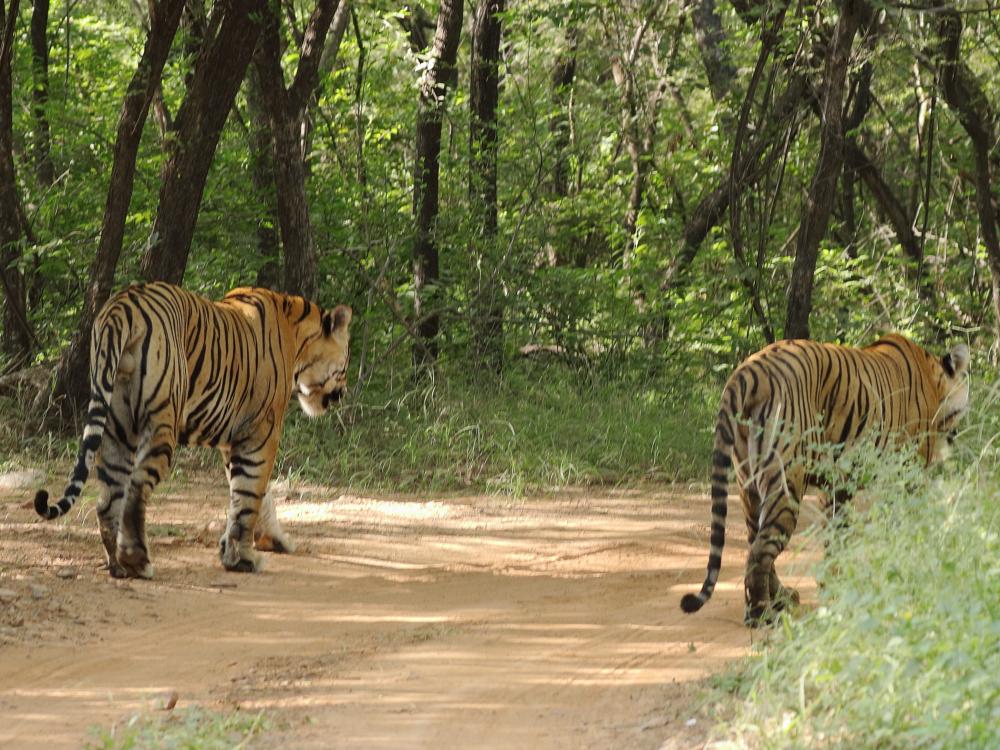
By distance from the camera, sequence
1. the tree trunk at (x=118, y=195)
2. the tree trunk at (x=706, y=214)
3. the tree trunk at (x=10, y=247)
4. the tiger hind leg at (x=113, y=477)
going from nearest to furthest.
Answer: the tiger hind leg at (x=113, y=477) → the tree trunk at (x=118, y=195) → the tree trunk at (x=10, y=247) → the tree trunk at (x=706, y=214)

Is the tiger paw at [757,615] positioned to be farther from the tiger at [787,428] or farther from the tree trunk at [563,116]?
the tree trunk at [563,116]

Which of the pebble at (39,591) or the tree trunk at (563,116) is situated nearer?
the pebble at (39,591)

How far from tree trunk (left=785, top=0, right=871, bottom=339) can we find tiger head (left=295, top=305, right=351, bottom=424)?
3560 millimetres

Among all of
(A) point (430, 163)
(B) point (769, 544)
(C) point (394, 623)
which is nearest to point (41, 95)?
(A) point (430, 163)

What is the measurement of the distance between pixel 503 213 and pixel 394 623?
869 cm

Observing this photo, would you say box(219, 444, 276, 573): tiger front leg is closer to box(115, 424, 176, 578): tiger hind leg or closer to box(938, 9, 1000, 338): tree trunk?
box(115, 424, 176, 578): tiger hind leg

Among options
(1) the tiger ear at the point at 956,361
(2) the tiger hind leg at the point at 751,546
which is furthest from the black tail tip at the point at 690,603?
(1) the tiger ear at the point at 956,361

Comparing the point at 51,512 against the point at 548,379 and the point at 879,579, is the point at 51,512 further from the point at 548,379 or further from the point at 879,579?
the point at 548,379

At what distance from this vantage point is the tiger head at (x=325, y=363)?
8805 mm

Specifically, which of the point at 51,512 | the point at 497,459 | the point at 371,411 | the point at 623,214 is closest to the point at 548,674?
the point at 51,512

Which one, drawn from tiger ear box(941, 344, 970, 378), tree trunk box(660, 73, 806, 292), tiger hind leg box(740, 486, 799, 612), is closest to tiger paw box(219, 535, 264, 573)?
tiger hind leg box(740, 486, 799, 612)

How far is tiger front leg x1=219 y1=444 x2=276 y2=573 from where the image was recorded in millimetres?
7797

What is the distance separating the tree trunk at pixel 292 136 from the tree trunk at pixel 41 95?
3.05 meters

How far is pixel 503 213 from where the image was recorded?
49.0ft
